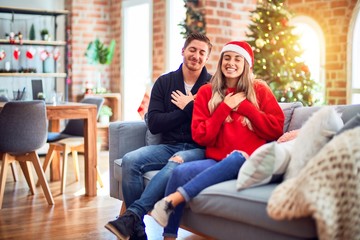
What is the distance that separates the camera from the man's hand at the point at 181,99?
11.5 ft

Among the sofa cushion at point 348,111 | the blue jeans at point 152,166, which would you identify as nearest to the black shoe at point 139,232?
the blue jeans at point 152,166

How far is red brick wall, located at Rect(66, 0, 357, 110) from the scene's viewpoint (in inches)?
213

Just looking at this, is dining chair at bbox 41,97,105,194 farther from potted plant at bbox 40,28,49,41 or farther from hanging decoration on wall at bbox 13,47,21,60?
potted plant at bbox 40,28,49,41

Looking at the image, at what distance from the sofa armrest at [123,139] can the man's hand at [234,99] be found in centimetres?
100

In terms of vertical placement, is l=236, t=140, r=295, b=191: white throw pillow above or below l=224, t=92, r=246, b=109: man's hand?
below

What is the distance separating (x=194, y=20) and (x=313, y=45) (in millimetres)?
1319

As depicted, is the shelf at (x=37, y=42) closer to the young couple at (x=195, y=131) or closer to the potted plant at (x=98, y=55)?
the potted plant at (x=98, y=55)

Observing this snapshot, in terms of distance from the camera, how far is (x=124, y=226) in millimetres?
3010

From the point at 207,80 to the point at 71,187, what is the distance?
2223mm

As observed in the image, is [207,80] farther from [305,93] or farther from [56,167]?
[56,167]

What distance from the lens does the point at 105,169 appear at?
6.38 m

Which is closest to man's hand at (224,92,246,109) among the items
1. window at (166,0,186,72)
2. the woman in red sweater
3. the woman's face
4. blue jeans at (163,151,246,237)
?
the woman in red sweater

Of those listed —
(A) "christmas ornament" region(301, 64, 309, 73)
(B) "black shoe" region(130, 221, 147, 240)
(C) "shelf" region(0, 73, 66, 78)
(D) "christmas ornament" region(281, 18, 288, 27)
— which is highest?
(D) "christmas ornament" region(281, 18, 288, 27)

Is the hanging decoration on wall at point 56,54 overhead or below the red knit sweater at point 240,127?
overhead
